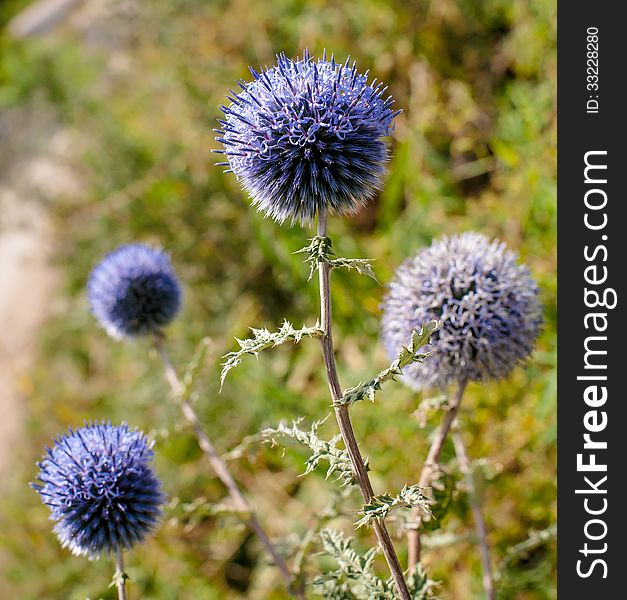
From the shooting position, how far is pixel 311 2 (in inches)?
168

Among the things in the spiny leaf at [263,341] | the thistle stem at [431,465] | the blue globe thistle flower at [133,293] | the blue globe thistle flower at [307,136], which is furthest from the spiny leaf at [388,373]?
the blue globe thistle flower at [133,293]

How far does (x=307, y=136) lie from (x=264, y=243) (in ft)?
5.66

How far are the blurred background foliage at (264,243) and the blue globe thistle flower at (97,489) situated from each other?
3.30 ft

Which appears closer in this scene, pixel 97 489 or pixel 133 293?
pixel 97 489

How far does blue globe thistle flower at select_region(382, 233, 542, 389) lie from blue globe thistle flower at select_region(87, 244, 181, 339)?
898mm

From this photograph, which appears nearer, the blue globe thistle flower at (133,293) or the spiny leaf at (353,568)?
the spiny leaf at (353,568)

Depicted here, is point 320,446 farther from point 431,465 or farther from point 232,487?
point 232,487

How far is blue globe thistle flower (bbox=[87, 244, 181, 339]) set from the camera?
2289mm

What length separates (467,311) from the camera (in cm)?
170

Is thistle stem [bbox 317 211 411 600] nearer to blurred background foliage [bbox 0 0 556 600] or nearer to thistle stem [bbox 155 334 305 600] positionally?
thistle stem [bbox 155 334 305 600]

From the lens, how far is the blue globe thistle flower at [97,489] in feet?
5.45

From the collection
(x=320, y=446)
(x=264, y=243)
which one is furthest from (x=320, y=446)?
(x=264, y=243)

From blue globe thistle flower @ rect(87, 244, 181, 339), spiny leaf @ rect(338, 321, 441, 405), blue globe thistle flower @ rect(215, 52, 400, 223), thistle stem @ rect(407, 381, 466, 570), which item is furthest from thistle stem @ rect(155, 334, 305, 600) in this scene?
blue globe thistle flower @ rect(215, 52, 400, 223)

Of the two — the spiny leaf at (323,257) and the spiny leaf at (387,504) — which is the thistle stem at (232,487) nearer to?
the spiny leaf at (387,504)
